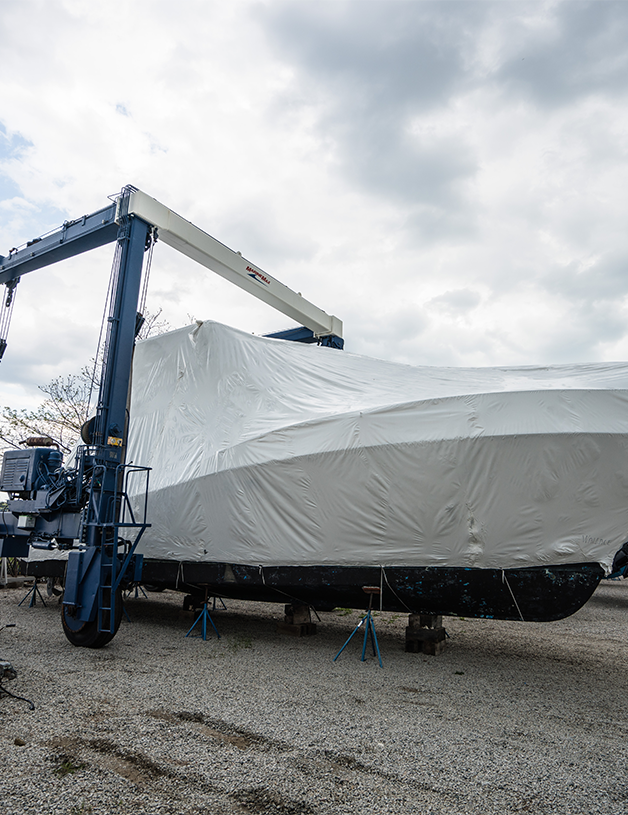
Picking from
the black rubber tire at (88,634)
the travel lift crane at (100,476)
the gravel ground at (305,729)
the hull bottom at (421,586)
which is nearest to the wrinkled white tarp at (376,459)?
the hull bottom at (421,586)

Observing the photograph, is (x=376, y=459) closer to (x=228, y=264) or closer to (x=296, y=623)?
(x=296, y=623)

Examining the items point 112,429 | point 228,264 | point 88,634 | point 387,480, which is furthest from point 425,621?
point 228,264

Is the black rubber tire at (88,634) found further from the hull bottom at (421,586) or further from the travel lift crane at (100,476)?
the hull bottom at (421,586)

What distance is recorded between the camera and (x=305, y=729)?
425cm

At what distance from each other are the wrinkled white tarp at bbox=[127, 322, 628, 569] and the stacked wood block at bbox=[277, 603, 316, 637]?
1.37 metres

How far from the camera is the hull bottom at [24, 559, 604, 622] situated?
19.1 feet

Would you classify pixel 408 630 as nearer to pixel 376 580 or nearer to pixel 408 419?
pixel 376 580

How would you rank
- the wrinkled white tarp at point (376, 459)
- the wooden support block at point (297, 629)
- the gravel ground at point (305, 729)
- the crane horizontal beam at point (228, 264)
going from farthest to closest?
the crane horizontal beam at point (228, 264)
the wooden support block at point (297, 629)
the wrinkled white tarp at point (376, 459)
the gravel ground at point (305, 729)

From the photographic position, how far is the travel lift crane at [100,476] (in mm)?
6887

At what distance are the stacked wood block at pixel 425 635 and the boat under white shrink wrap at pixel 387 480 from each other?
1.97 feet

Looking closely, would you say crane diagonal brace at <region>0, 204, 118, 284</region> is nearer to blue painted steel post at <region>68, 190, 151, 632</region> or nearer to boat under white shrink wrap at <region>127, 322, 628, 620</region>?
blue painted steel post at <region>68, 190, 151, 632</region>

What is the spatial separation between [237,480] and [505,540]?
3.37 metres

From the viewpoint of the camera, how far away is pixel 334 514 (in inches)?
269

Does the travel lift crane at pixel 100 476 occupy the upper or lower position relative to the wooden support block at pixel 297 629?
upper
